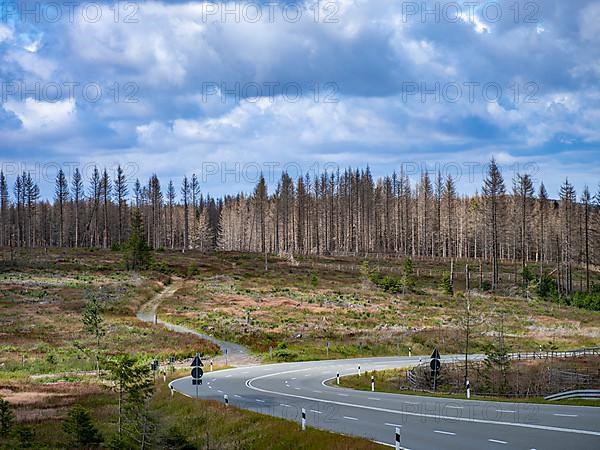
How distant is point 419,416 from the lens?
20.8 metres

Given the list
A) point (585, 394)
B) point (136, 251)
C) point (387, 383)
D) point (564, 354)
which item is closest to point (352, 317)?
point (564, 354)

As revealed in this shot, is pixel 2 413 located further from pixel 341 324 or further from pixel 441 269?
pixel 441 269

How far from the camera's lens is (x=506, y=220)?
5207 inches

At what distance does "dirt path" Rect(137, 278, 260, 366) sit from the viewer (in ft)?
167

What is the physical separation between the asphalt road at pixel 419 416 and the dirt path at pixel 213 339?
44.9 feet

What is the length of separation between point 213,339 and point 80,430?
1576 inches

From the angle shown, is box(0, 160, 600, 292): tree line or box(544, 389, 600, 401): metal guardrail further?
box(0, 160, 600, 292): tree line

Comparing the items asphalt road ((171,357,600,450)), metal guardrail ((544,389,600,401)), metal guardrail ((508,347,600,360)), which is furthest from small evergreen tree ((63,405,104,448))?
metal guardrail ((508,347,600,360))

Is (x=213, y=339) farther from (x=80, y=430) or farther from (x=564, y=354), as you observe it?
(x=80, y=430)

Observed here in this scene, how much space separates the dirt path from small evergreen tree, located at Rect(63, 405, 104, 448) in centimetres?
2859

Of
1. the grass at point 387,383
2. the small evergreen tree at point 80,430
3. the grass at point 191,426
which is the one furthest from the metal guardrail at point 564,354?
the small evergreen tree at point 80,430

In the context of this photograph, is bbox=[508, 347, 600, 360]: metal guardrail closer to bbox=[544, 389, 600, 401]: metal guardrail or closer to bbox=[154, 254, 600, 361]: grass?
bbox=[154, 254, 600, 361]: grass

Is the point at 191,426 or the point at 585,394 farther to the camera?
the point at 191,426

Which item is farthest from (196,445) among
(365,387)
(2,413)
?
(365,387)
